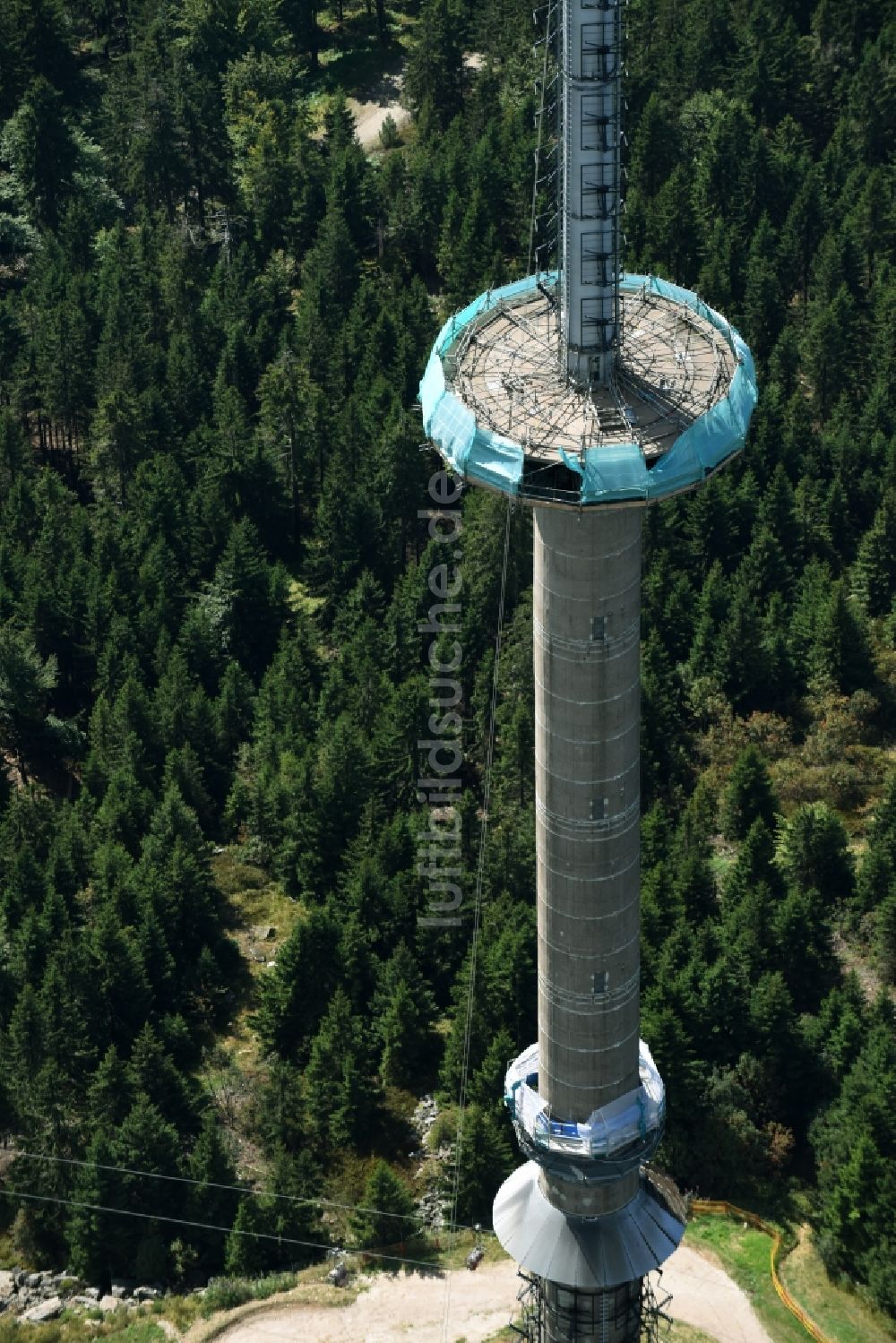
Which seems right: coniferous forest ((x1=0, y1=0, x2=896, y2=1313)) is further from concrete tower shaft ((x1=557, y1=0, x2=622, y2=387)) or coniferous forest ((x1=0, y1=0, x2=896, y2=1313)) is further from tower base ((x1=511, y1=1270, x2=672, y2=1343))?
concrete tower shaft ((x1=557, y1=0, x2=622, y2=387))

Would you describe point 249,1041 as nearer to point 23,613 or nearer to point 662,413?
point 23,613

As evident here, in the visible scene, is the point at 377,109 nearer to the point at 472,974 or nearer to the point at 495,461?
the point at 472,974

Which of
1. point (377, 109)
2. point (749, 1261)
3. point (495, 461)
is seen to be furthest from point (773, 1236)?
point (377, 109)

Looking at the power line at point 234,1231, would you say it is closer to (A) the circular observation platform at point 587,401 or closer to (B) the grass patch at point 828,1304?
(B) the grass patch at point 828,1304

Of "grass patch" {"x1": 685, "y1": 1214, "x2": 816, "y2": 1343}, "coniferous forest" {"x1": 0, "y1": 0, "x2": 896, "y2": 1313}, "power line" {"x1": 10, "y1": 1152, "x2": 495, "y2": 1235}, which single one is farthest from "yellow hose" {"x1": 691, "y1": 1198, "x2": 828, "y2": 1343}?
"power line" {"x1": 10, "y1": 1152, "x2": 495, "y2": 1235}

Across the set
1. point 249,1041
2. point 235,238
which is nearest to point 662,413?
point 249,1041

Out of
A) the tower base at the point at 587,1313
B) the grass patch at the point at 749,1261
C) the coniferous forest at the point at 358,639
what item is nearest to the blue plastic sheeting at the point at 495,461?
the tower base at the point at 587,1313

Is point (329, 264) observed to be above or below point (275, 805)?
above
